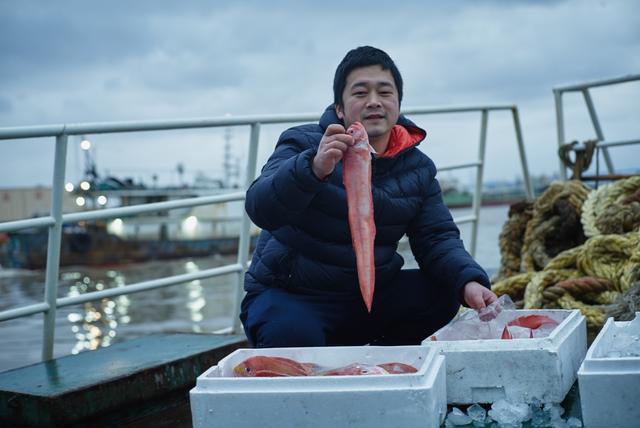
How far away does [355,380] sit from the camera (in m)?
1.72

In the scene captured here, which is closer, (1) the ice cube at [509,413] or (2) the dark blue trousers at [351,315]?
(1) the ice cube at [509,413]

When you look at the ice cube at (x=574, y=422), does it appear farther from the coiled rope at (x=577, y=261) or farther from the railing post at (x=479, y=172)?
the railing post at (x=479, y=172)

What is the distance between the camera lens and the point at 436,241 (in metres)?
2.73

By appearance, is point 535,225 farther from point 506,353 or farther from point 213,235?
point 213,235

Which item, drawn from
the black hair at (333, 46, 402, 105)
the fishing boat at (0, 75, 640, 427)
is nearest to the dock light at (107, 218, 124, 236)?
the fishing boat at (0, 75, 640, 427)

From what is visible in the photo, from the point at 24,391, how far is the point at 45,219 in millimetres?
783

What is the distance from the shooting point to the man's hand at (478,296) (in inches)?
97.4

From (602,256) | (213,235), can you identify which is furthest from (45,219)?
(213,235)

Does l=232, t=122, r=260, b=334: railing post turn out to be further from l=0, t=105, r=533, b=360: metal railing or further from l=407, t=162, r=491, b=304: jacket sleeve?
l=407, t=162, r=491, b=304: jacket sleeve

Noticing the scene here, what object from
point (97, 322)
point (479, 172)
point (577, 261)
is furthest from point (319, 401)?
point (97, 322)

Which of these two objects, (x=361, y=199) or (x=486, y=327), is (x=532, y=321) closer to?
(x=486, y=327)

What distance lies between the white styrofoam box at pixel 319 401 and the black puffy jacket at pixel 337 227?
26.8 inches

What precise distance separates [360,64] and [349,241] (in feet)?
1.95

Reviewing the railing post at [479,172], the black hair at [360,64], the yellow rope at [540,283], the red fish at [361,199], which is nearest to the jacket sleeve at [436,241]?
the black hair at [360,64]
